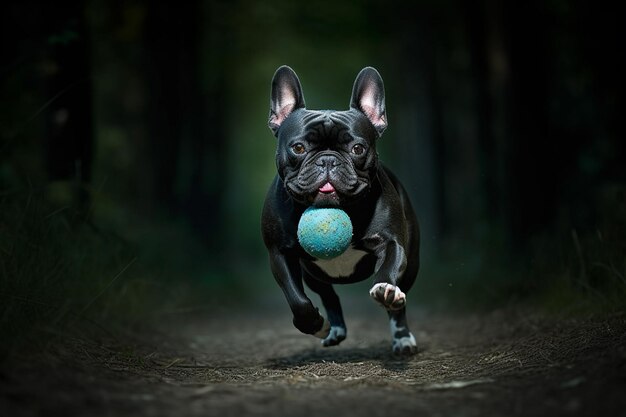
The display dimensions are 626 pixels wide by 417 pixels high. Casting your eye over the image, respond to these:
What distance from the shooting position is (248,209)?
3591cm

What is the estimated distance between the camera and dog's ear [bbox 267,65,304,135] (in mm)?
5914

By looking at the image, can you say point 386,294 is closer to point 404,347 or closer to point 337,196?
point 337,196

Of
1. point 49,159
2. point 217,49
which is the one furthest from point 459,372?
point 217,49

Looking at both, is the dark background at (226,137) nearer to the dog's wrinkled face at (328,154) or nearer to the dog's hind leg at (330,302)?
the dog's wrinkled face at (328,154)

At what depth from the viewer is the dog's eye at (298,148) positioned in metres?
5.32

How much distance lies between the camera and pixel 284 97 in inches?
235

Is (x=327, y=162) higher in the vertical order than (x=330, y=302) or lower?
higher

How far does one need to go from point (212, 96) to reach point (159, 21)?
25.4ft

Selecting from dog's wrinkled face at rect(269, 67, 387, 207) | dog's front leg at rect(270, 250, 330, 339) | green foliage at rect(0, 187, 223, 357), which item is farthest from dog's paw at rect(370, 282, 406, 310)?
green foliage at rect(0, 187, 223, 357)

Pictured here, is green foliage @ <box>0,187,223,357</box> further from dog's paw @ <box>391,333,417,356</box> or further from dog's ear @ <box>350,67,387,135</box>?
dog's paw @ <box>391,333,417,356</box>

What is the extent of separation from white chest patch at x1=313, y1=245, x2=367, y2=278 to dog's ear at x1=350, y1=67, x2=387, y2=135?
904 millimetres

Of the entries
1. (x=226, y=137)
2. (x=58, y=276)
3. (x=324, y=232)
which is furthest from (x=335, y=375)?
(x=226, y=137)

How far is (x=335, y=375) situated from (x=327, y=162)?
1302mm

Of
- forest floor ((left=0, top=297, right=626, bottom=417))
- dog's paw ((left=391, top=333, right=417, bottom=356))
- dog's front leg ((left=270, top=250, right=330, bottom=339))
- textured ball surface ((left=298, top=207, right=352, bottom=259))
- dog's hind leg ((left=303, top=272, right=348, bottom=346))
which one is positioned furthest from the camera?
dog's hind leg ((left=303, top=272, right=348, bottom=346))
